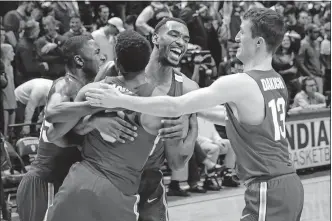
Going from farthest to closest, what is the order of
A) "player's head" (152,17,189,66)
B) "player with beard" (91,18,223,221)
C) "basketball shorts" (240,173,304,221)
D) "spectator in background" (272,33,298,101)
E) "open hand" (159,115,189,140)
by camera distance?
"spectator in background" (272,33,298,101) → "player's head" (152,17,189,66) → "player with beard" (91,18,223,221) → "open hand" (159,115,189,140) → "basketball shorts" (240,173,304,221)

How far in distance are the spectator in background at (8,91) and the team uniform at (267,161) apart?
599 cm

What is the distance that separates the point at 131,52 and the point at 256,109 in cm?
81

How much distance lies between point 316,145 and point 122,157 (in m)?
8.20

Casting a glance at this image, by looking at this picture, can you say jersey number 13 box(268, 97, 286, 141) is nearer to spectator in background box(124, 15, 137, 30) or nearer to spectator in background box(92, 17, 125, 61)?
spectator in background box(92, 17, 125, 61)

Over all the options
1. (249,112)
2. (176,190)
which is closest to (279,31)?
(249,112)

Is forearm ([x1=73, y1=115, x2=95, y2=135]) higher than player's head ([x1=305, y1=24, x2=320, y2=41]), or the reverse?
forearm ([x1=73, y1=115, x2=95, y2=135])

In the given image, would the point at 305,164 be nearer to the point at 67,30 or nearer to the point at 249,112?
the point at 67,30

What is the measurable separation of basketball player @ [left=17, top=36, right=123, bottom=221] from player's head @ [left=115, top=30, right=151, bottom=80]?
0.79m

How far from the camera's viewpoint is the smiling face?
5543 millimetres

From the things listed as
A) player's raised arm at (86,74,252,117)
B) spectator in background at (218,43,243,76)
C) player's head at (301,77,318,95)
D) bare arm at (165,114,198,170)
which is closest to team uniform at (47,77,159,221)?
player's raised arm at (86,74,252,117)

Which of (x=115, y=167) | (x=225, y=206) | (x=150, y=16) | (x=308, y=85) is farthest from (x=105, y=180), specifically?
(x=308, y=85)

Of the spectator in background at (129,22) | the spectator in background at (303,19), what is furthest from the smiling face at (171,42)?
the spectator in background at (303,19)

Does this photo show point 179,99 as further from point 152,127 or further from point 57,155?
point 57,155

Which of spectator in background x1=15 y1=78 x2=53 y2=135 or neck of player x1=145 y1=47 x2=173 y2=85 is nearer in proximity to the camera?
neck of player x1=145 y1=47 x2=173 y2=85
